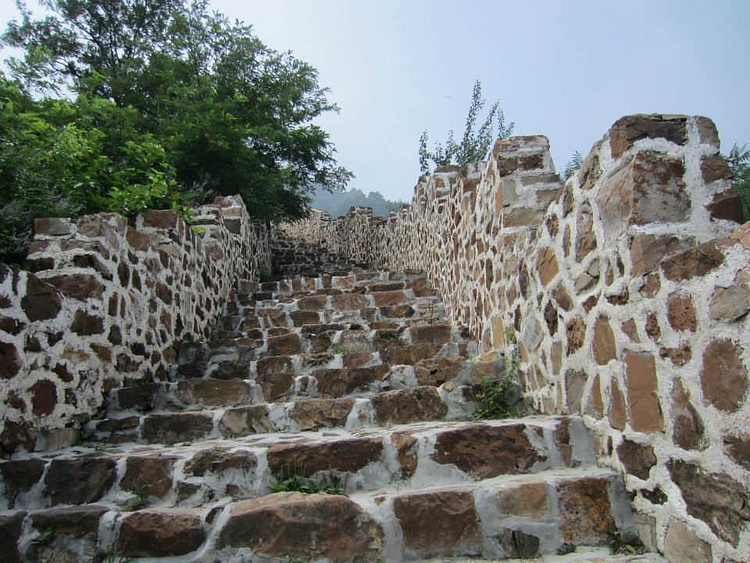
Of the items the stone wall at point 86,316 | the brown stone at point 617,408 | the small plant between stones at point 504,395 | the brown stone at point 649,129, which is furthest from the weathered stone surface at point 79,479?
the brown stone at point 649,129

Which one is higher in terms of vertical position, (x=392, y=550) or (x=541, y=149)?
(x=541, y=149)

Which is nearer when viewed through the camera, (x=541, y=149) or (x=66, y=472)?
(x=66, y=472)

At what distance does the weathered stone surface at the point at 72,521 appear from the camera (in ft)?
5.84

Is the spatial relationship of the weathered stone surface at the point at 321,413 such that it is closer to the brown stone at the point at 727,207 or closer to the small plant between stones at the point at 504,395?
the small plant between stones at the point at 504,395

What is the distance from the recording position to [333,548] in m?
1.67

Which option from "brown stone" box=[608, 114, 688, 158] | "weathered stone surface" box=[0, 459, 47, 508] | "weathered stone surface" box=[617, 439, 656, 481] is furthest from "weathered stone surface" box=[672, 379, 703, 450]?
"weathered stone surface" box=[0, 459, 47, 508]

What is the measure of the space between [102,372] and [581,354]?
8.35ft

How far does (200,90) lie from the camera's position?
823cm

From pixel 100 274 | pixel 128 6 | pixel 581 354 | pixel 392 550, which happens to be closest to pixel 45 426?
pixel 100 274

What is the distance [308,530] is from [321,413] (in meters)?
0.90

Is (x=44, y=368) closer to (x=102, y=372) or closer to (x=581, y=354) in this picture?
(x=102, y=372)

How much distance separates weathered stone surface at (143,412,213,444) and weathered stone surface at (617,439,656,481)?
6.33 feet

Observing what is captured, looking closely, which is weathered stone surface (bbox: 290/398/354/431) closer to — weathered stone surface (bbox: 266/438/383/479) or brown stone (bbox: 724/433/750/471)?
weathered stone surface (bbox: 266/438/383/479)

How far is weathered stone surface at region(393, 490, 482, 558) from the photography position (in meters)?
1.68
